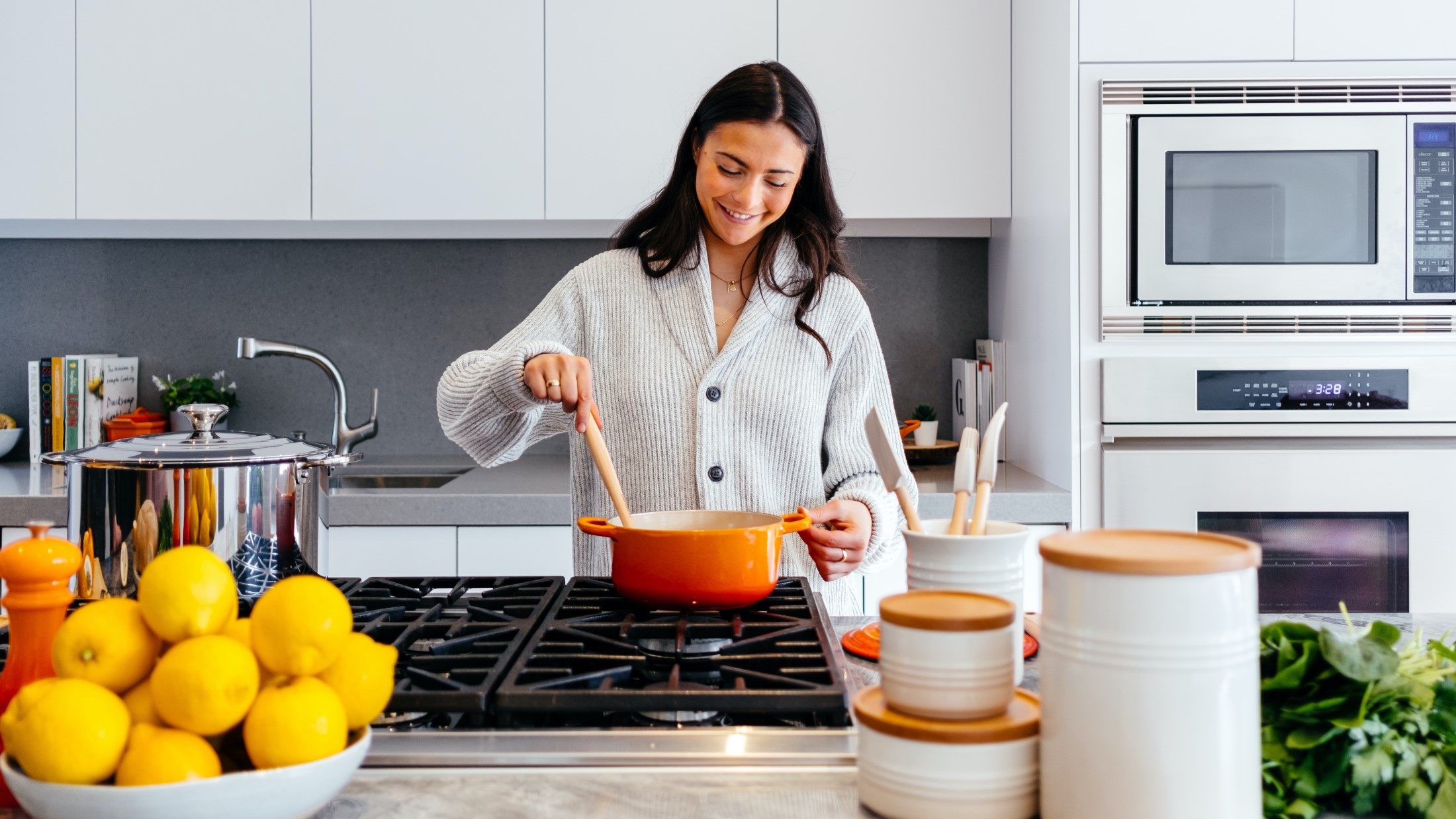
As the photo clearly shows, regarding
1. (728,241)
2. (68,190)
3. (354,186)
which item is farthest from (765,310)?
(68,190)

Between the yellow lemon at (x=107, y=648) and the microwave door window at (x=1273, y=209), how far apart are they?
1.90 metres

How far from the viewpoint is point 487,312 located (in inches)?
110

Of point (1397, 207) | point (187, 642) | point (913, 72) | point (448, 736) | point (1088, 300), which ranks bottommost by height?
point (448, 736)

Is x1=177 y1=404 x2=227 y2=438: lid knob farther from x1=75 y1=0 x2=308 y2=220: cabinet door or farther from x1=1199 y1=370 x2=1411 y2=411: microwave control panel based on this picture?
x1=1199 y1=370 x2=1411 y2=411: microwave control panel

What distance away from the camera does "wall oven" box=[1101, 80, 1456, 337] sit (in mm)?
2057

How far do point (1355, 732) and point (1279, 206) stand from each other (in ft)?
5.41

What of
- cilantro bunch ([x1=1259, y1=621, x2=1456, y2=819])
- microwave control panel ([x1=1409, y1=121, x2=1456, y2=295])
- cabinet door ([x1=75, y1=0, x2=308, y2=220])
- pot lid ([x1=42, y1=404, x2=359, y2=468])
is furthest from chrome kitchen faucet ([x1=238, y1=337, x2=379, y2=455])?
microwave control panel ([x1=1409, y1=121, x2=1456, y2=295])

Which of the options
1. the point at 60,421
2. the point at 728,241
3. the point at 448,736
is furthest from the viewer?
the point at 60,421

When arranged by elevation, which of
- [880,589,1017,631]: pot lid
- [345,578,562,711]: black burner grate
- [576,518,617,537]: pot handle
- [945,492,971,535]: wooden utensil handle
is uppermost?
[945,492,971,535]: wooden utensil handle

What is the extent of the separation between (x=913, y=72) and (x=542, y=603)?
1739mm

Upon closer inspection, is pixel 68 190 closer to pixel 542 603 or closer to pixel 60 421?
pixel 60 421

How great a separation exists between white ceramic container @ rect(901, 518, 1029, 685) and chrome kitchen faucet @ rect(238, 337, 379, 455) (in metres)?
1.81

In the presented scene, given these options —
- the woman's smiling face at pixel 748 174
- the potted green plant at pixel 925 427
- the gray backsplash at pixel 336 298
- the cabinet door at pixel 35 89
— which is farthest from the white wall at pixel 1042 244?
the cabinet door at pixel 35 89

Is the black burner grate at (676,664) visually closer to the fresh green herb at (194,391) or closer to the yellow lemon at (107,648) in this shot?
the yellow lemon at (107,648)
